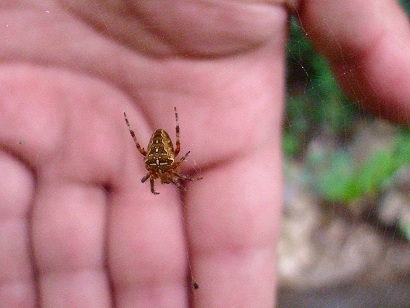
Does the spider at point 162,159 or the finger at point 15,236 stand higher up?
the spider at point 162,159

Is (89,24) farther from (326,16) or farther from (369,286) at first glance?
(369,286)

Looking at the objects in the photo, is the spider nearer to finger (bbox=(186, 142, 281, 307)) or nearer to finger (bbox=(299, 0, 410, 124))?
finger (bbox=(186, 142, 281, 307))

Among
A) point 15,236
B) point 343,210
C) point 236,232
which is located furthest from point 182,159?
point 343,210

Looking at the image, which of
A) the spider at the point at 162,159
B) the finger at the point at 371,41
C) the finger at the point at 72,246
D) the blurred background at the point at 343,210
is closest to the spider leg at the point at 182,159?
the spider at the point at 162,159

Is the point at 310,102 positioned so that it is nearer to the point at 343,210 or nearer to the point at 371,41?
the point at 343,210

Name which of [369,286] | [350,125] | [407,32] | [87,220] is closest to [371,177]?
[350,125]

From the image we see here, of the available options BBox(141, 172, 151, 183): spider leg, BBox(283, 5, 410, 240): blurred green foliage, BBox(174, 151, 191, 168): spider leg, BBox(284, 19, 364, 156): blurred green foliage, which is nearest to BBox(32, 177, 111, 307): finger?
BBox(141, 172, 151, 183): spider leg

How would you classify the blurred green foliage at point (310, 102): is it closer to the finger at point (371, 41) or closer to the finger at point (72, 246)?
the finger at point (371, 41)
